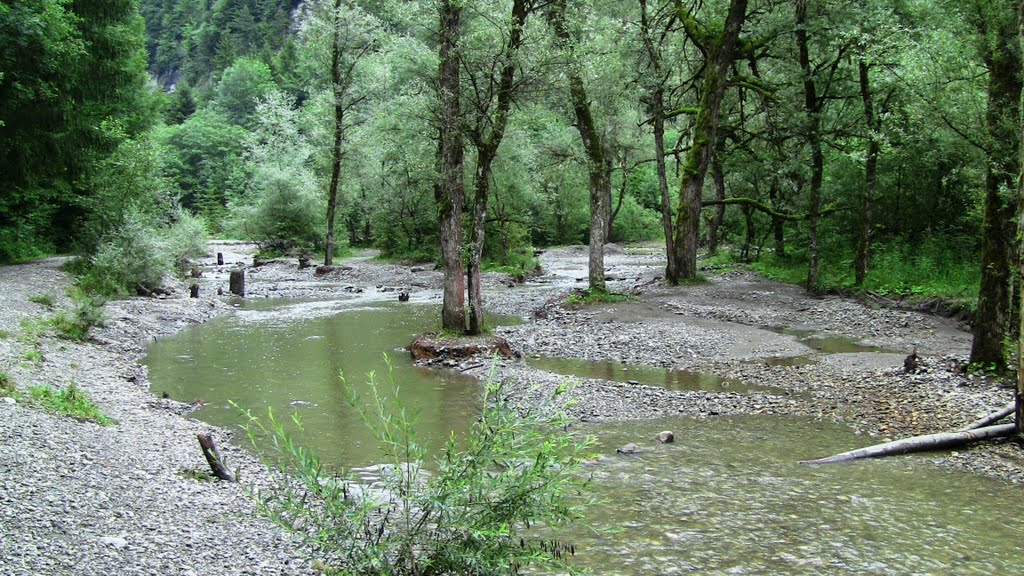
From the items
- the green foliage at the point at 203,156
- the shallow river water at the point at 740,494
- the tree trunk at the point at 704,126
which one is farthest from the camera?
the green foliage at the point at 203,156

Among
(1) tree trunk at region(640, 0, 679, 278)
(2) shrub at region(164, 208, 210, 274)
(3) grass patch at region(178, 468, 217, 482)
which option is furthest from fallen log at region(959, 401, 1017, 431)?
(2) shrub at region(164, 208, 210, 274)

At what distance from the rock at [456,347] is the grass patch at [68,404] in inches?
291

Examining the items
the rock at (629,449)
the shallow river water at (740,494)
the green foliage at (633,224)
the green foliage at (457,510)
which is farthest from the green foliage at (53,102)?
the green foliage at (633,224)

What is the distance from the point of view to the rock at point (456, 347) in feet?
52.7

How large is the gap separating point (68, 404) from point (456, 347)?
8.12m

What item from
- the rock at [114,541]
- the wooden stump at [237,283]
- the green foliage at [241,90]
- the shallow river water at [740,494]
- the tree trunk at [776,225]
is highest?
the green foliage at [241,90]

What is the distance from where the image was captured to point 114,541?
17.7ft

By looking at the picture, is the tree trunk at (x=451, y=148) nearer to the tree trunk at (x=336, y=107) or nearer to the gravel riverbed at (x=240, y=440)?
Answer: the gravel riverbed at (x=240, y=440)

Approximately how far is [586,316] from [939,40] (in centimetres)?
1163

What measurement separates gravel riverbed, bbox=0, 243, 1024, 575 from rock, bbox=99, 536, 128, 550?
0.02 metres

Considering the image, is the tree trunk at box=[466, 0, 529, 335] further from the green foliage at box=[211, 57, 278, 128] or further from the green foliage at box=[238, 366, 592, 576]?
the green foliage at box=[211, 57, 278, 128]

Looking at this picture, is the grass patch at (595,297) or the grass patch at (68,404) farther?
the grass patch at (595,297)

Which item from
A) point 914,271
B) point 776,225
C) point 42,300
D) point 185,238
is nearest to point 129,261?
point 42,300

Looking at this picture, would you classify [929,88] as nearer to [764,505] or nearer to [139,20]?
[764,505]
